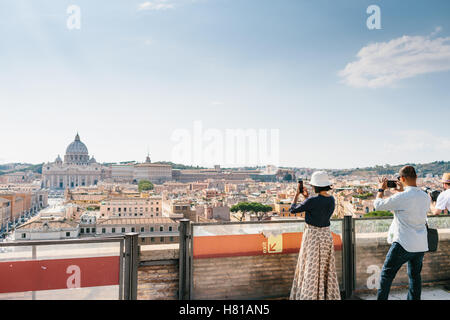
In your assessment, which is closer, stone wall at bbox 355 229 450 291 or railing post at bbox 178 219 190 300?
railing post at bbox 178 219 190 300

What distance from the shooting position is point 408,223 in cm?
182

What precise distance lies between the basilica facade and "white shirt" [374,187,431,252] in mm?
93120

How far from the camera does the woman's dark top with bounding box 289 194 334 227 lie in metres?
1.79

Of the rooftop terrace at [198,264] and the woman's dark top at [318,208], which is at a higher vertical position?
the woman's dark top at [318,208]

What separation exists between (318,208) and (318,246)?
20cm

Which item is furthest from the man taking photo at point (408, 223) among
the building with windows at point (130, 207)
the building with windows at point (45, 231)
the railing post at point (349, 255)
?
the building with windows at point (130, 207)

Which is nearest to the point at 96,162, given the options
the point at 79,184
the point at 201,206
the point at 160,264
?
the point at 79,184

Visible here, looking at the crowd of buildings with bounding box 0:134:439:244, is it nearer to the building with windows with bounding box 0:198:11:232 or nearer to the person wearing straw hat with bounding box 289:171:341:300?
the building with windows with bounding box 0:198:11:232

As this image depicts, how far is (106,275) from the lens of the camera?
6.50ft

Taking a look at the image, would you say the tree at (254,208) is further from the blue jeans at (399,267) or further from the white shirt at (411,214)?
the white shirt at (411,214)

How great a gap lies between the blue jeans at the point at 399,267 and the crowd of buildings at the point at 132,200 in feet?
1.93

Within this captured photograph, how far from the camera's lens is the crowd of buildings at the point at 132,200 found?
2662 centimetres

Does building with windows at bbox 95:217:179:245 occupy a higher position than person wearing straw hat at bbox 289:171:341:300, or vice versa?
person wearing straw hat at bbox 289:171:341:300

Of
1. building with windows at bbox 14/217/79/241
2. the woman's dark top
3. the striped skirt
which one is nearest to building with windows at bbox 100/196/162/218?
building with windows at bbox 14/217/79/241
